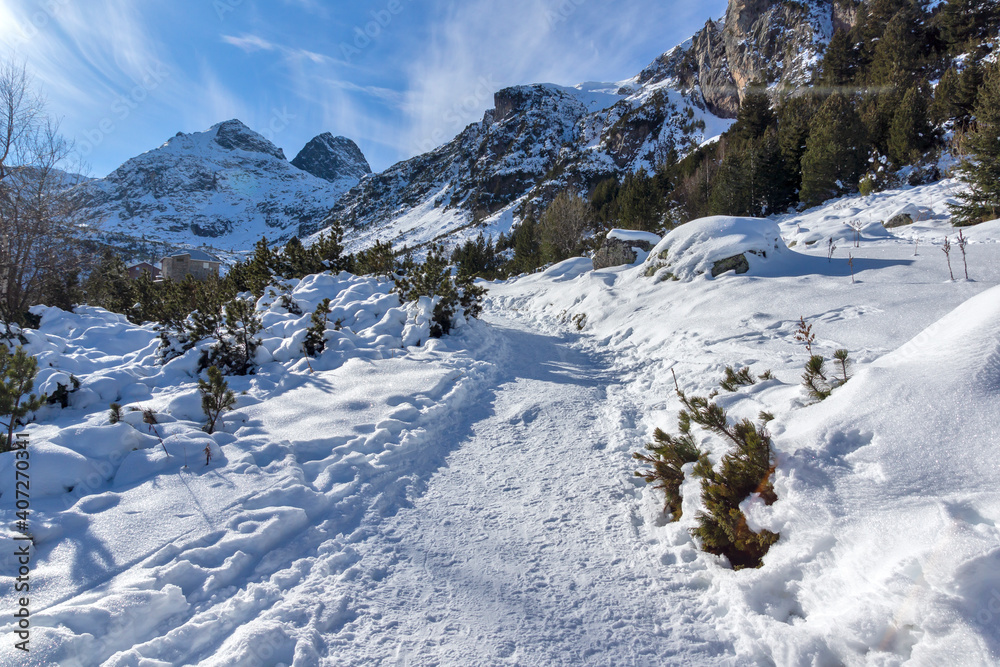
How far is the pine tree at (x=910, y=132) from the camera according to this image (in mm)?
19922

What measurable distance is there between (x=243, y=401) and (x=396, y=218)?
146m

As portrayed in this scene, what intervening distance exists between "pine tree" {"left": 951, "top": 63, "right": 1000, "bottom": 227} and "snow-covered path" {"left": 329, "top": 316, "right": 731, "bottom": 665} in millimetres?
15064

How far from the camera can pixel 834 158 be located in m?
21.0

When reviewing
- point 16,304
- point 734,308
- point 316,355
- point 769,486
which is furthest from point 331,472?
point 16,304

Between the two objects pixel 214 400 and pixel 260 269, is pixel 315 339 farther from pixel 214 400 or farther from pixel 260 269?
pixel 260 269

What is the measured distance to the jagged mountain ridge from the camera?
212 ft

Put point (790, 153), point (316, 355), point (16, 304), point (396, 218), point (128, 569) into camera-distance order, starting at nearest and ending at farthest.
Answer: point (128, 569), point (316, 355), point (16, 304), point (790, 153), point (396, 218)

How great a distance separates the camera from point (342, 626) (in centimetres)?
218

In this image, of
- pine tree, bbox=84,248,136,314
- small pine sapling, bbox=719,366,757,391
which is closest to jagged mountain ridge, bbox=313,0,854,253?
small pine sapling, bbox=719,366,757,391

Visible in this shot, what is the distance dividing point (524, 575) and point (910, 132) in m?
28.6

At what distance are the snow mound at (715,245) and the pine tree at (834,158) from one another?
15569 mm

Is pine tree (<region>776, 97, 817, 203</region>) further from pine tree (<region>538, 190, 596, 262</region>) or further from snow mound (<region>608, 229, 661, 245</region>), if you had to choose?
snow mound (<region>608, 229, 661, 245</region>)

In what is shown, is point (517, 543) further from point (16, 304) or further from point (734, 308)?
point (16, 304)

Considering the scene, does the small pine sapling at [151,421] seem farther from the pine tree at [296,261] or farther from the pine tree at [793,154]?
the pine tree at [793,154]
